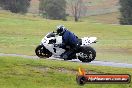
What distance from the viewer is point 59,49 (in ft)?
78.9

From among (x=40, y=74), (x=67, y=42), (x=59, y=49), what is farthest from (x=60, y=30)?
(x=40, y=74)

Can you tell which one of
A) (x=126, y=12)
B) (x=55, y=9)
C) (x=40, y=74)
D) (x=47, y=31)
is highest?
(x=40, y=74)

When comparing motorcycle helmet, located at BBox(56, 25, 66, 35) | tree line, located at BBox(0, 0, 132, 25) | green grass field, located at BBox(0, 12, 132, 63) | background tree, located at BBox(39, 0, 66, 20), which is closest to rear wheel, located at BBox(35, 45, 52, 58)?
motorcycle helmet, located at BBox(56, 25, 66, 35)

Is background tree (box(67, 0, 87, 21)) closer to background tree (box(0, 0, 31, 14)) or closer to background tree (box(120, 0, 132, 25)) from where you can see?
background tree (box(0, 0, 31, 14))

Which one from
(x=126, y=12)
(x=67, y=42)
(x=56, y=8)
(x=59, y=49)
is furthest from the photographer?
(x=56, y=8)

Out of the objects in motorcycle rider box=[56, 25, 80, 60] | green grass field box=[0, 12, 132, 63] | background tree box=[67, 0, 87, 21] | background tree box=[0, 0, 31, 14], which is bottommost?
background tree box=[67, 0, 87, 21]

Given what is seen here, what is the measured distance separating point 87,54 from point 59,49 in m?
1.58

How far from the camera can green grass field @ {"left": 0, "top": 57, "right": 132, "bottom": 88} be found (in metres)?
16.5

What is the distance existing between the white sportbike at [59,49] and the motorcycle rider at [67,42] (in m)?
0.19

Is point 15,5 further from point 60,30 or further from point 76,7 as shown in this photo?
point 60,30

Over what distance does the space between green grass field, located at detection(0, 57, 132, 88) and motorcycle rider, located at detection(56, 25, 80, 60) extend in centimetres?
358

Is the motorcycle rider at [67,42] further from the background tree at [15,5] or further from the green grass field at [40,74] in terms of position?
the background tree at [15,5]

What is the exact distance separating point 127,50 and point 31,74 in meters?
22.7

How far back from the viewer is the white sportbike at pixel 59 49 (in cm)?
2353
